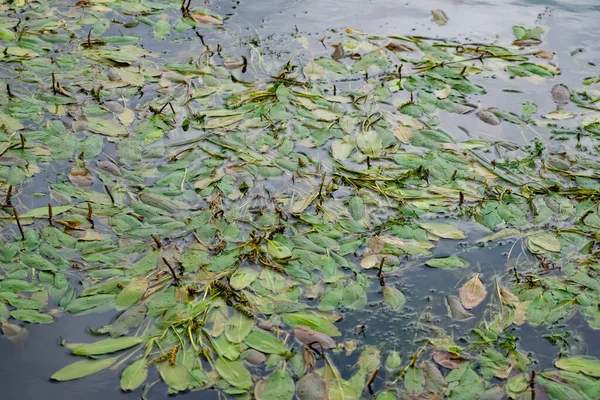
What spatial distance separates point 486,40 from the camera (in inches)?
125

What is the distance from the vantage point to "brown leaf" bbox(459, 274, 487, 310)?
1.92 m

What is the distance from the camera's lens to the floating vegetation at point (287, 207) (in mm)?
1743

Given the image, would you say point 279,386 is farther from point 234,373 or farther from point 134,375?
point 134,375

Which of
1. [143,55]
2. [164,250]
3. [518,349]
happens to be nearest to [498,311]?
[518,349]

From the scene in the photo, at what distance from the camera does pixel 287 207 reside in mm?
2205

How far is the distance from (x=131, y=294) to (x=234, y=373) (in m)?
0.39

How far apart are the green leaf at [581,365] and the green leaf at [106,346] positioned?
1.10 meters

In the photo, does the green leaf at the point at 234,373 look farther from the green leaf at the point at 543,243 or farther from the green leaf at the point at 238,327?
the green leaf at the point at 543,243

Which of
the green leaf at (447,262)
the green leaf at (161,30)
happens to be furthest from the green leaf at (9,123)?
the green leaf at (447,262)

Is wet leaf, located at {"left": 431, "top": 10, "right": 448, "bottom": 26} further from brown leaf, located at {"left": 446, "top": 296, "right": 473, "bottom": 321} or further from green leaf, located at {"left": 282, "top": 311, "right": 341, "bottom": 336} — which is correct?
green leaf, located at {"left": 282, "top": 311, "right": 341, "bottom": 336}

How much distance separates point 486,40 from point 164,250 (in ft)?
6.41

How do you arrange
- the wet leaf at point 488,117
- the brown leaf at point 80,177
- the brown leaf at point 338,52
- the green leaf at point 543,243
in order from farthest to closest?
the brown leaf at point 338,52
the wet leaf at point 488,117
the brown leaf at point 80,177
the green leaf at point 543,243

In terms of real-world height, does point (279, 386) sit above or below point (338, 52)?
below

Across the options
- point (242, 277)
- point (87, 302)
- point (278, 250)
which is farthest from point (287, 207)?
point (87, 302)
